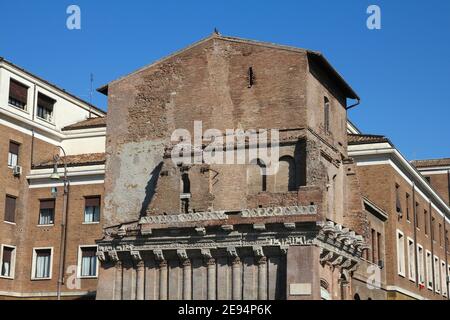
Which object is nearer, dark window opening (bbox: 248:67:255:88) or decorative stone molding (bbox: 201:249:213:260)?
decorative stone molding (bbox: 201:249:213:260)

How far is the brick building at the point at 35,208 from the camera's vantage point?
42.4m

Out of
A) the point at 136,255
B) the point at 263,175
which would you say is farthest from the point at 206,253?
the point at 263,175

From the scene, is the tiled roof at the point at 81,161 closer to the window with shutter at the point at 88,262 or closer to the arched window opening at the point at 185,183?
the window with shutter at the point at 88,262

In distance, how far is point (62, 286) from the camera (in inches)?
1662

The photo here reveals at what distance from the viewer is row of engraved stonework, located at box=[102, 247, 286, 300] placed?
2884 cm

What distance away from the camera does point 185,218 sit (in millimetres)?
30375

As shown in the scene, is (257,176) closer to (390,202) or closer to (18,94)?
(390,202)

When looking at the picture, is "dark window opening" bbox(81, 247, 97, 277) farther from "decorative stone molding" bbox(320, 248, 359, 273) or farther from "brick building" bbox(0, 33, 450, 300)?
"decorative stone molding" bbox(320, 248, 359, 273)

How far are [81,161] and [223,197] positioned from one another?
15065mm

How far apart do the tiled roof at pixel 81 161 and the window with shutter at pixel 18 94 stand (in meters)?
3.41

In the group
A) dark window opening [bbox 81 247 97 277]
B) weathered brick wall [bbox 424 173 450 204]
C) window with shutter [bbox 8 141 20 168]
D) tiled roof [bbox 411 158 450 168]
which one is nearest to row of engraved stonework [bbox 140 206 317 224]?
dark window opening [bbox 81 247 97 277]

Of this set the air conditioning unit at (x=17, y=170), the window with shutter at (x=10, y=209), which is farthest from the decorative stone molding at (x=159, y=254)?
the air conditioning unit at (x=17, y=170)

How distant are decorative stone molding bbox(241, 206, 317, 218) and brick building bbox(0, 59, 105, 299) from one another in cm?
1501
